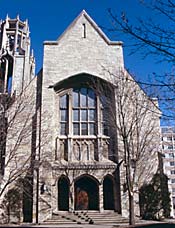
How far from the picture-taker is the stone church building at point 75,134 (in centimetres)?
1905

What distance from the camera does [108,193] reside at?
2036cm

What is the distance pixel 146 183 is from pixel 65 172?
592 centimetres

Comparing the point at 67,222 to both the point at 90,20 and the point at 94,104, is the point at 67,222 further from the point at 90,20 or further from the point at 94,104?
the point at 90,20

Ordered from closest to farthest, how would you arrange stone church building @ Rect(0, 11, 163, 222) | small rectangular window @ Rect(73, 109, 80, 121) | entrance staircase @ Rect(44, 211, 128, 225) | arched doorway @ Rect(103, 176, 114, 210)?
1. entrance staircase @ Rect(44, 211, 128, 225)
2. stone church building @ Rect(0, 11, 163, 222)
3. arched doorway @ Rect(103, 176, 114, 210)
4. small rectangular window @ Rect(73, 109, 80, 121)

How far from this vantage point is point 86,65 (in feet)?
76.5

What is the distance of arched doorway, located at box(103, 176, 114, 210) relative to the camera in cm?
1998

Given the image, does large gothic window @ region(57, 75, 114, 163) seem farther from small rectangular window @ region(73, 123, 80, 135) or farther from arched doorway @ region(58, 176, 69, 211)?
arched doorway @ region(58, 176, 69, 211)

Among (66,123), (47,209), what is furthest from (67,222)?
(66,123)

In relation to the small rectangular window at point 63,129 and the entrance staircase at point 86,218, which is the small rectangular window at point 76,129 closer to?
the small rectangular window at point 63,129

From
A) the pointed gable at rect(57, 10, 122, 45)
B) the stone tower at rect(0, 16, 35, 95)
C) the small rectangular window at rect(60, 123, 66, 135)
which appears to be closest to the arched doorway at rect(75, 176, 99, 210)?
the small rectangular window at rect(60, 123, 66, 135)

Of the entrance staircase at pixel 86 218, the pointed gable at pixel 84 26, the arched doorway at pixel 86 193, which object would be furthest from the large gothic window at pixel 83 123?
the pointed gable at pixel 84 26

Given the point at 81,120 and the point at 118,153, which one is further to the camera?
the point at 81,120

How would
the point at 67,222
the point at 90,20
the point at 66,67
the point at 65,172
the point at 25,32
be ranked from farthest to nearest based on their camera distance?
the point at 25,32
the point at 90,20
the point at 66,67
the point at 65,172
the point at 67,222

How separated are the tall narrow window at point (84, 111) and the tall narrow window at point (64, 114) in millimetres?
643
